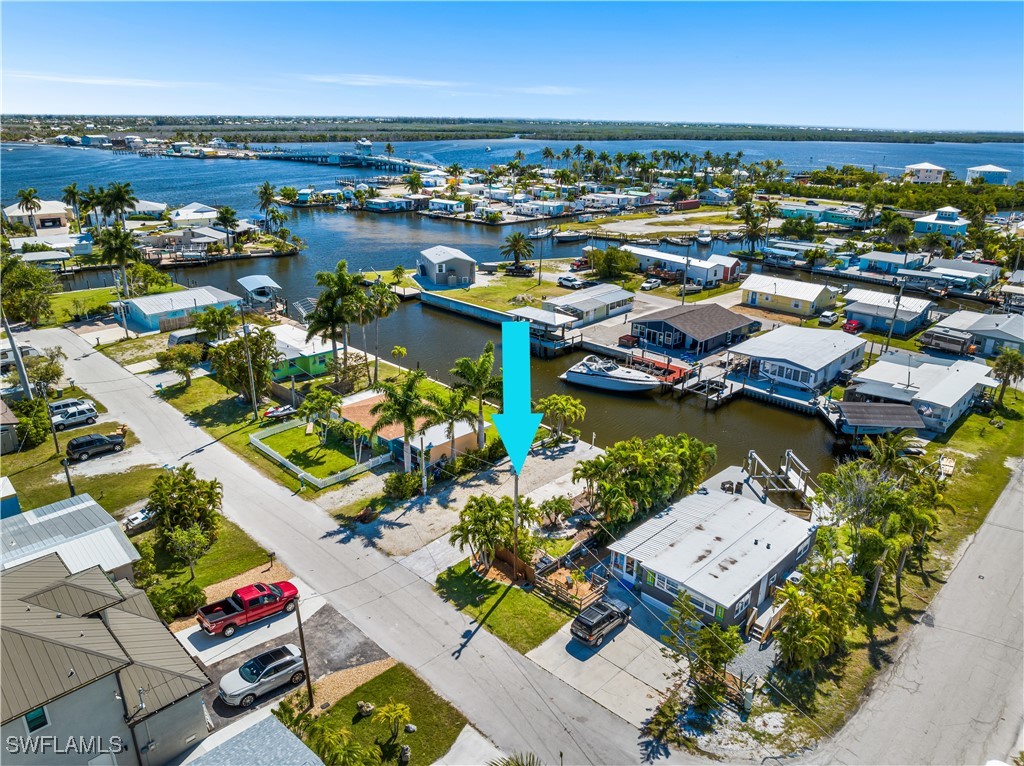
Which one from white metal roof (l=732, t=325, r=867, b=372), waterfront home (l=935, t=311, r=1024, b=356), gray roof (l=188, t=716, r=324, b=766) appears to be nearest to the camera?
gray roof (l=188, t=716, r=324, b=766)

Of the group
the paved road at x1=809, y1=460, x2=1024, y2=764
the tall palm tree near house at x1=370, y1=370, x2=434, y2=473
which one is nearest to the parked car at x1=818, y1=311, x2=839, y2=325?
the paved road at x1=809, y1=460, x2=1024, y2=764

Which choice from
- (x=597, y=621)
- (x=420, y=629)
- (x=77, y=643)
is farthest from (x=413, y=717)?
(x=77, y=643)

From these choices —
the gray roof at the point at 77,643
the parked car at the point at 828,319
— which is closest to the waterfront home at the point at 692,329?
the parked car at the point at 828,319

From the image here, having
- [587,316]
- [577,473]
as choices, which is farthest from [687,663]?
[587,316]

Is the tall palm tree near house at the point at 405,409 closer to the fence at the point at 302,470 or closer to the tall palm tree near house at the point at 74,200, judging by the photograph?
the fence at the point at 302,470

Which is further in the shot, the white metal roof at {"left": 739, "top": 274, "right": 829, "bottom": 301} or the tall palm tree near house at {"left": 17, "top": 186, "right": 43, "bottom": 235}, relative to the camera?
the tall palm tree near house at {"left": 17, "top": 186, "right": 43, "bottom": 235}

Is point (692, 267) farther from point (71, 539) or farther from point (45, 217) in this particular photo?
point (45, 217)

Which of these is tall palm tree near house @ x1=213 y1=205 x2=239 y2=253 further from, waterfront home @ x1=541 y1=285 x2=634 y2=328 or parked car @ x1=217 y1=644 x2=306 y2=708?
parked car @ x1=217 y1=644 x2=306 y2=708

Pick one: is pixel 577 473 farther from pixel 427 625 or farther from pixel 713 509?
pixel 427 625
